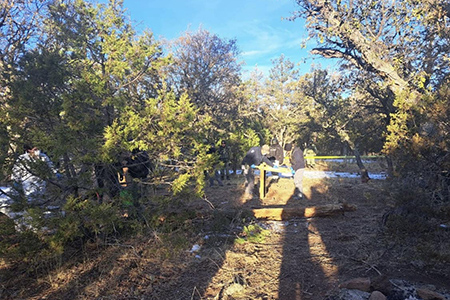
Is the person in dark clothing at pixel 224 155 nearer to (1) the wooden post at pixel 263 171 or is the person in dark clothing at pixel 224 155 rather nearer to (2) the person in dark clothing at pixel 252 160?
(2) the person in dark clothing at pixel 252 160

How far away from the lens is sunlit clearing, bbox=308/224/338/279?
3.72 m

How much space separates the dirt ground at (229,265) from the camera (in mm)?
3324

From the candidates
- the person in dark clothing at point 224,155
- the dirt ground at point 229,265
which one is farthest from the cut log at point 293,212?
the person in dark clothing at point 224,155

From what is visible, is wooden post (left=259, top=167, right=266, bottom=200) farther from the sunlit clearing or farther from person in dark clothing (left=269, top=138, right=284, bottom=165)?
→ the sunlit clearing

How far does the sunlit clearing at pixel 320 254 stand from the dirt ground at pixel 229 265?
0.04ft

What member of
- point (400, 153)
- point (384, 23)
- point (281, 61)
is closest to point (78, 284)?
point (400, 153)

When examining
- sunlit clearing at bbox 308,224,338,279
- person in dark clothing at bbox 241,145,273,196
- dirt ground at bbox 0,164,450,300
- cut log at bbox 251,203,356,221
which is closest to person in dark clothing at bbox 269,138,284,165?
person in dark clothing at bbox 241,145,273,196

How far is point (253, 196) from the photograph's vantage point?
8867 mm

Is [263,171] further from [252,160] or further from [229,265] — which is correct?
[229,265]

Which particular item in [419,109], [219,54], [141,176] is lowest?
[141,176]

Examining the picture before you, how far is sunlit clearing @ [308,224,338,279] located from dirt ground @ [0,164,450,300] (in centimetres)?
1

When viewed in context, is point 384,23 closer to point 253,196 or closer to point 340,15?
point 340,15

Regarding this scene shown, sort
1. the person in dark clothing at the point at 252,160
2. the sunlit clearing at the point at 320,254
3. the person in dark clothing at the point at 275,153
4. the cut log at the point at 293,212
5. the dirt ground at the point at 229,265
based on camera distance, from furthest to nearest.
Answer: the person in dark clothing at the point at 275,153 → the person in dark clothing at the point at 252,160 → the cut log at the point at 293,212 → the sunlit clearing at the point at 320,254 → the dirt ground at the point at 229,265

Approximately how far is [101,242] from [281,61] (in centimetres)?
1685
